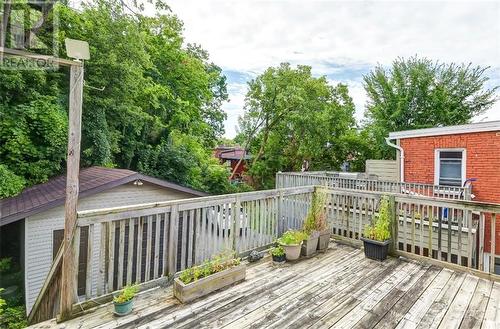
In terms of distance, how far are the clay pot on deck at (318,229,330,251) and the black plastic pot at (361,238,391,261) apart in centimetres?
61

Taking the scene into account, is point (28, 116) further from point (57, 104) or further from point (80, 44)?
point (80, 44)

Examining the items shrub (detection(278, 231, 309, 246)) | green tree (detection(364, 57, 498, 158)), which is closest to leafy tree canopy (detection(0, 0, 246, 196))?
shrub (detection(278, 231, 309, 246))

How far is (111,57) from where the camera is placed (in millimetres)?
8734

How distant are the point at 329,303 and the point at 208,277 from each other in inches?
53.8

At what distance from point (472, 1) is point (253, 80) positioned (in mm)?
10859

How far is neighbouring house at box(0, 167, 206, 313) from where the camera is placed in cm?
552

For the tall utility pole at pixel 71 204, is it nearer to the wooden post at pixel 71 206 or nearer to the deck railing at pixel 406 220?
the wooden post at pixel 71 206

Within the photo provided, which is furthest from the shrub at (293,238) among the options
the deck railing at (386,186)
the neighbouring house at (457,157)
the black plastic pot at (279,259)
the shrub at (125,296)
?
the neighbouring house at (457,157)

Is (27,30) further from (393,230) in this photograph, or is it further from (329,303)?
(393,230)

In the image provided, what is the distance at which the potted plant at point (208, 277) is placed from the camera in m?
2.77

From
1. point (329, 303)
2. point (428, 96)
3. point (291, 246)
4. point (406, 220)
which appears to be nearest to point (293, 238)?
point (291, 246)

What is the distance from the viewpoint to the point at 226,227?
371 centimetres

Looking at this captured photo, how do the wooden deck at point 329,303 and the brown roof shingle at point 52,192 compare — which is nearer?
the wooden deck at point 329,303

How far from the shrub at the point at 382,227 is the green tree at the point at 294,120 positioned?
34.2ft
